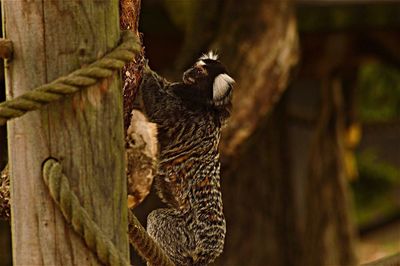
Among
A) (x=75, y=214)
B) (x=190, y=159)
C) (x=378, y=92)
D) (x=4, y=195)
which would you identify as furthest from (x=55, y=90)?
(x=378, y=92)

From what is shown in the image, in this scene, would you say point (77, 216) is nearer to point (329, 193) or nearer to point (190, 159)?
point (190, 159)

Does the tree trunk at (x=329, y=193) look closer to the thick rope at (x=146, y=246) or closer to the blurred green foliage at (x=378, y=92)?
the blurred green foliage at (x=378, y=92)

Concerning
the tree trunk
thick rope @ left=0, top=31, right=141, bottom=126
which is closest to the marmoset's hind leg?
thick rope @ left=0, top=31, right=141, bottom=126

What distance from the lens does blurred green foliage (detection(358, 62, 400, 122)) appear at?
14.0 m

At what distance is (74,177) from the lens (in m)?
2.41

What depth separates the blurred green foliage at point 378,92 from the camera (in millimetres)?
14039

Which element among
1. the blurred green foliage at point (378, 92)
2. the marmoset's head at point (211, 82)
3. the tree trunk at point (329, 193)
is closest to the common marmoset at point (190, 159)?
the marmoset's head at point (211, 82)

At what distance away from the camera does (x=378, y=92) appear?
14.3 meters

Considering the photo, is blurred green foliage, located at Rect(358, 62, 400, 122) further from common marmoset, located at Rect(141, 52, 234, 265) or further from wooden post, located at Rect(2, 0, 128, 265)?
wooden post, located at Rect(2, 0, 128, 265)

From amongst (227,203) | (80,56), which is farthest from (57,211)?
(227,203)

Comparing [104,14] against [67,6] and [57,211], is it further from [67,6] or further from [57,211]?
[57,211]

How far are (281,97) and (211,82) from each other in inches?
214

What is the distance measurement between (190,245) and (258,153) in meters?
5.22

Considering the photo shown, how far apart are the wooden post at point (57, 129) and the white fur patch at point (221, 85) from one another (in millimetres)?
1436
